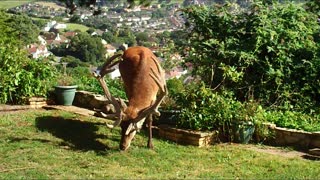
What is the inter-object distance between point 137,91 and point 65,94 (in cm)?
373

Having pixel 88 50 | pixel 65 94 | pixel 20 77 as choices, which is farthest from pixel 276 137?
pixel 88 50

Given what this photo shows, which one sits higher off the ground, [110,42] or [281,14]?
[281,14]

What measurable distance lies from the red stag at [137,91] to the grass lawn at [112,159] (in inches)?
18.7

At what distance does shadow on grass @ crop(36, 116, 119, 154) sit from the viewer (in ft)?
28.3

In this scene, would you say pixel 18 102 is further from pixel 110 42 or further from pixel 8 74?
pixel 110 42

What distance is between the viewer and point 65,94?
11.8 meters

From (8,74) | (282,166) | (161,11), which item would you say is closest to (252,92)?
(282,166)

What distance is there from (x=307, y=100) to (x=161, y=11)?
17.8 m

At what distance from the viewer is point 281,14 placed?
1162cm

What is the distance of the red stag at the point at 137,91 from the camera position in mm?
8109

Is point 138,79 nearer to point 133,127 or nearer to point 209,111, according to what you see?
point 133,127

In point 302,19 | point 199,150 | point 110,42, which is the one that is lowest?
point 110,42

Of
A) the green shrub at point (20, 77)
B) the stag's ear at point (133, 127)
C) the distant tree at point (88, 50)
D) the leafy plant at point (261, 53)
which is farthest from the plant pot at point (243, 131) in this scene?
the distant tree at point (88, 50)

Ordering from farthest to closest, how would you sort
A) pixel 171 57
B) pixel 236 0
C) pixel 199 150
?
pixel 236 0 < pixel 171 57 < pixel 199 150
